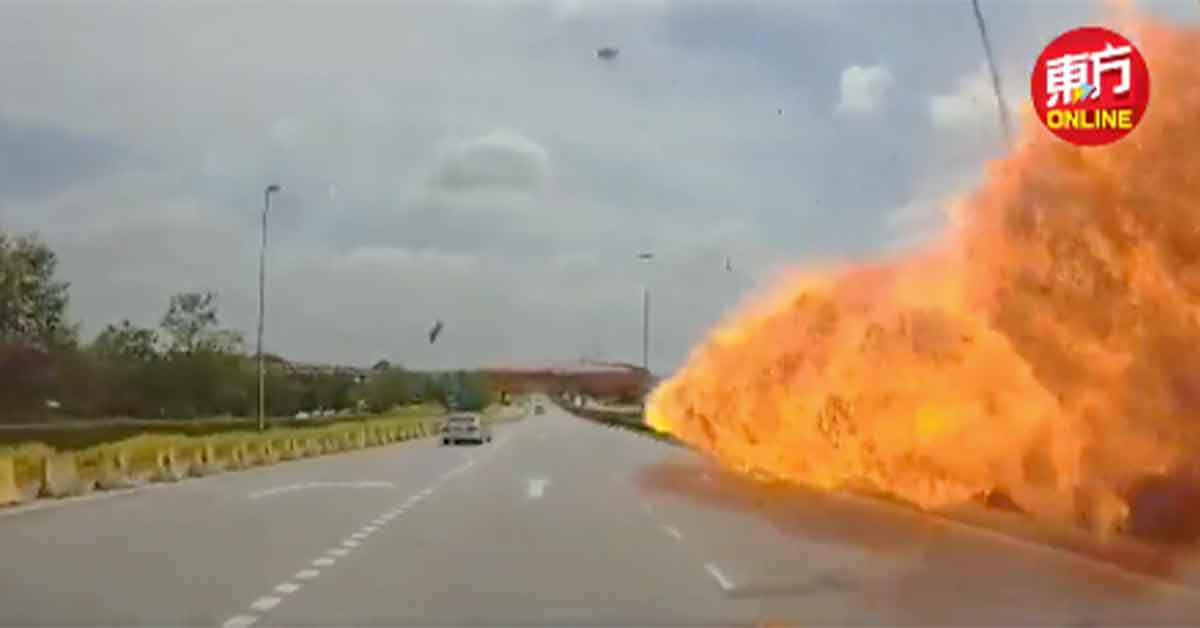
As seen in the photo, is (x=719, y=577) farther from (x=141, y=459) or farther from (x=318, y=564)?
(x=141, y=459)

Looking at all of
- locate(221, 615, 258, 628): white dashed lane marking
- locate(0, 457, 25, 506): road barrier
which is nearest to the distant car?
locate(0, 457, 25, 506): road barrier

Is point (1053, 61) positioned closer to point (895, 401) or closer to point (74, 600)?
point (895, 401)

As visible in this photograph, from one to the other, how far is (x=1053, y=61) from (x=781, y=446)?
18.5 m

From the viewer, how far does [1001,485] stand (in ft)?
81.9

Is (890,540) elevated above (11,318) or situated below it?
below

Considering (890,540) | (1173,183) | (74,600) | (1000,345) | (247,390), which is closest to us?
(74,600)

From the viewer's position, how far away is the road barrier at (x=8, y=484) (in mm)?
29516

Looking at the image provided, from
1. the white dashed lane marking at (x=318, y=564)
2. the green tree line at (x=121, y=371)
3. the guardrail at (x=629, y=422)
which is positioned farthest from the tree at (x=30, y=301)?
Result: the white dashed lane marking at (x=318, y=564)

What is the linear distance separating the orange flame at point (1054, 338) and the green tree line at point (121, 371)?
2285 inches

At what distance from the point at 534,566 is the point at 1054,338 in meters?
7.76

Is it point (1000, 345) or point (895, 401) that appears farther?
point (895, 401)

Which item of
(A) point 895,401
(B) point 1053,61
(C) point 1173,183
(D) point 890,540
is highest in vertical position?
(B) point 1053,61

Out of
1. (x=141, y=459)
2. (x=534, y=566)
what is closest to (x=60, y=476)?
(x=141, y=459)

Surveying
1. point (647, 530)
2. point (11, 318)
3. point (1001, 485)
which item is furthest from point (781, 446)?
point (11, 318)
